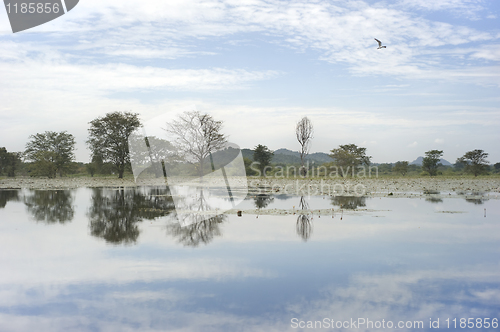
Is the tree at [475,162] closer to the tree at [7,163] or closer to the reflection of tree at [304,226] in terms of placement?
the reflection of tree at [304,226]

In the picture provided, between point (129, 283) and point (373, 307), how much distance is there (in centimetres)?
338

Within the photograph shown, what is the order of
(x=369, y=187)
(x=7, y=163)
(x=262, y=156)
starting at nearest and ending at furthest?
(x=369, y=187) < (x=262, y=156) < (x=7, y=163)

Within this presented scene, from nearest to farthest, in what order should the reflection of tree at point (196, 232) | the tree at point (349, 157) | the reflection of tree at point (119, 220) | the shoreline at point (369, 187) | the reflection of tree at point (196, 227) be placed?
the reflection of tree at point (196, 232) < the reflection of tree at point (196, 227) < the reflection of tree at point (119, 220) < the shoreline at point (369, 187) < the tree at point (349, 157)

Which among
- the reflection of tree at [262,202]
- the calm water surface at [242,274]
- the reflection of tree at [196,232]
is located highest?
the reflection of tree at [262,202]

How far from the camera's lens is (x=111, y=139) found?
4669cm

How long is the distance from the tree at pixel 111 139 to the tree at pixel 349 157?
1236 inches

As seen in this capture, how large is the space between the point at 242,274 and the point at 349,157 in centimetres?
5728

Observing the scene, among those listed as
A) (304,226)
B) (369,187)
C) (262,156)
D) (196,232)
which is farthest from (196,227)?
(262,156)

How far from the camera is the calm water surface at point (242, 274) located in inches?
173

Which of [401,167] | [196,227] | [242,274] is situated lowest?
[242,274]

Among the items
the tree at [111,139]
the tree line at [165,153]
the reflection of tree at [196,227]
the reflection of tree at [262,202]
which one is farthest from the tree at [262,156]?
the reflection of tree at [196,227]

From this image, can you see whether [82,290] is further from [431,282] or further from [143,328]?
[431,282]

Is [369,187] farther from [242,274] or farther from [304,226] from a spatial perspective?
[242,274]

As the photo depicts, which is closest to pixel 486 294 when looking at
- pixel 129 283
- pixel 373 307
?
pixel 373 307
